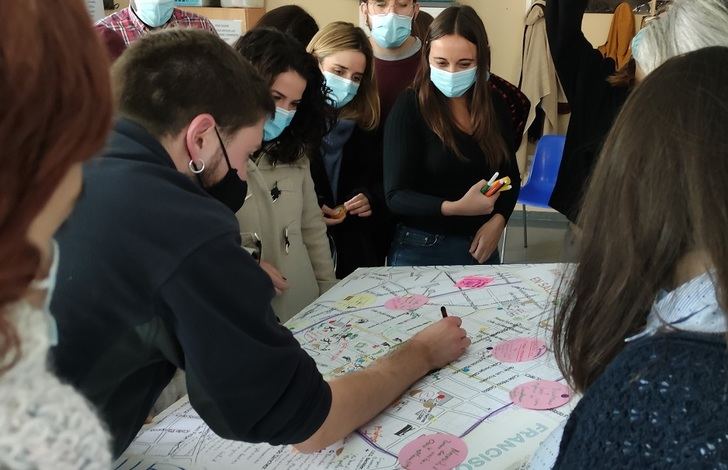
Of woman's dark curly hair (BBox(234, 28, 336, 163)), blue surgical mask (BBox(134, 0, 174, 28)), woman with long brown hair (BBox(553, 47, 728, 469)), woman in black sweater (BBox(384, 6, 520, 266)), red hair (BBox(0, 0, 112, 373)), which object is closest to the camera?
red hair (BBox(0, 0, 112, 373))

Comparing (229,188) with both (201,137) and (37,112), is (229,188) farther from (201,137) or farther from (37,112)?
(37,112)

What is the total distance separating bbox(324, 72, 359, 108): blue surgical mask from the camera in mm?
2166

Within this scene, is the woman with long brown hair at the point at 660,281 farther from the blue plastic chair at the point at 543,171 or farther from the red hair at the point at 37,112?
the blue plastic chair at the point at 543,171

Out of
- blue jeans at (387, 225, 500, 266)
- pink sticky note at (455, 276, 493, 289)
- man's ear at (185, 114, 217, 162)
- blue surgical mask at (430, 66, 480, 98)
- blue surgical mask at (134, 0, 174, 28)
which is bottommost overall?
blue jeans at (387, 225, 500, 266)

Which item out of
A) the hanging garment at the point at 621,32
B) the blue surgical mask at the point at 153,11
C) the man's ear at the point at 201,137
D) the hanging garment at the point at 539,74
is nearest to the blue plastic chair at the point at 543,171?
the hanging garment at the point at 539,74

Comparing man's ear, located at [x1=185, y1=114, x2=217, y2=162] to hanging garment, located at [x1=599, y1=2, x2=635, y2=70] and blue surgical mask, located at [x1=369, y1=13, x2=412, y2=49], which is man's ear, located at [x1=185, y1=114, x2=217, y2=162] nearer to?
blue surgical mask, located at [x1=369, y1=13, x2=412, y2=49]

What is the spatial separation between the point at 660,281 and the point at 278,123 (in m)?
1.14

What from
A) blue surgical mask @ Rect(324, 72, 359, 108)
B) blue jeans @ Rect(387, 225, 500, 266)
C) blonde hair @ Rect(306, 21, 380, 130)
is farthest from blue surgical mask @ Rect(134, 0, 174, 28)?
blue jeans @ Rect(387, 225, 500, 266)

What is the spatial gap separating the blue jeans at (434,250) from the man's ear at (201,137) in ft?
3.94

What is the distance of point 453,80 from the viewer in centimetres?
210

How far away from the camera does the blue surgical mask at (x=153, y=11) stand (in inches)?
96.3

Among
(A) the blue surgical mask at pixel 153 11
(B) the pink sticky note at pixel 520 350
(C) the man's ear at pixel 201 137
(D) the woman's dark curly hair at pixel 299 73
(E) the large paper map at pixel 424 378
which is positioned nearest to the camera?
(C) the man's ear at pixel 201 137

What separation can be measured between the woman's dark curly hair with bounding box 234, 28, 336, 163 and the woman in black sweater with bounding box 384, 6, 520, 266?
0.30 meters

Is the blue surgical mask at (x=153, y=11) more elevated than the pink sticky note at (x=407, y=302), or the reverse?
the blue surgical mask at (x=153, y=11)
